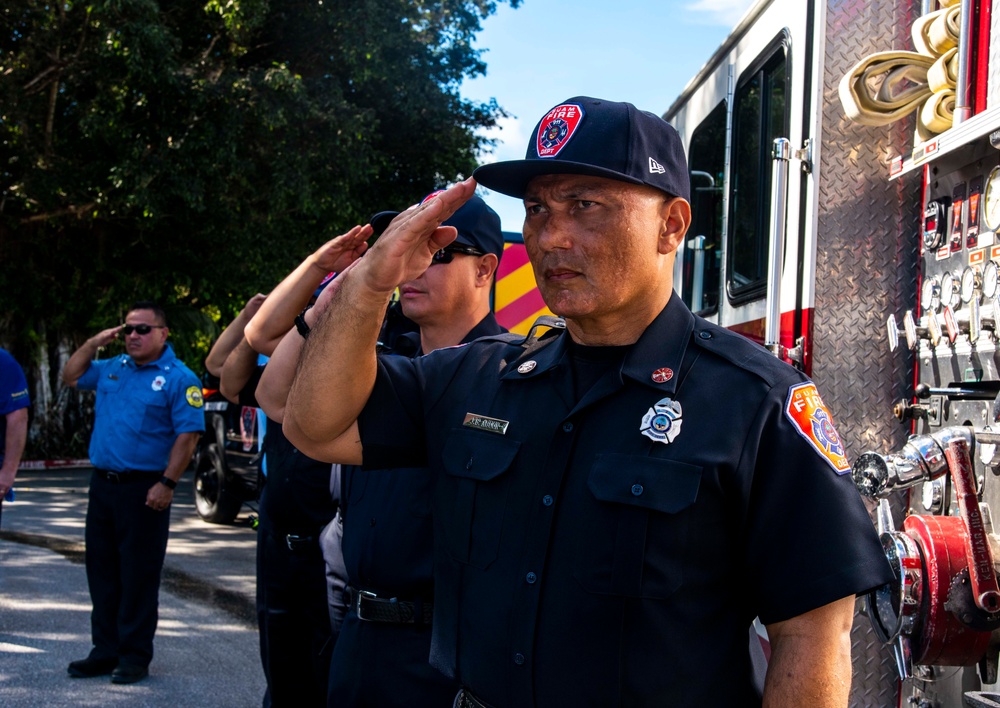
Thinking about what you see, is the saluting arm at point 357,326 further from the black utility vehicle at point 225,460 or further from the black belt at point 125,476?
the black utility vehicle at point 225,460

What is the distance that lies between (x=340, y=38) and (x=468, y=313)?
12078mm

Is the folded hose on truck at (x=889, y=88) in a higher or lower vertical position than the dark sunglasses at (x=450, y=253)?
higher

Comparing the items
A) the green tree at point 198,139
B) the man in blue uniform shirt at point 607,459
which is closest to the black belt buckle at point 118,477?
the man in blue uniform shirt at point 607,459

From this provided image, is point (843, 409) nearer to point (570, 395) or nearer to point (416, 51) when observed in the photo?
point (570, 395)

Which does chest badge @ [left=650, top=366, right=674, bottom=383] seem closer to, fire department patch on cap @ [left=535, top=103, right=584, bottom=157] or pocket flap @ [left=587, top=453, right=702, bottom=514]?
pocket flap @ [left=587, top=453, right=702, bottom=514]

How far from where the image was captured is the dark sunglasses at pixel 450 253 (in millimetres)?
3059

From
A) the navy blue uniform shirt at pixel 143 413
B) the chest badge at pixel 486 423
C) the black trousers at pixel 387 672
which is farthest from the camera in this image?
the navy blue uniform shirt at pixel 143 413

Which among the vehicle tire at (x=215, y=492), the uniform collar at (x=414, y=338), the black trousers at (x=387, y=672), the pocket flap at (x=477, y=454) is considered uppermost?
the uniform collar at (x=414, y=338)

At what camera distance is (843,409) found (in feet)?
11.0

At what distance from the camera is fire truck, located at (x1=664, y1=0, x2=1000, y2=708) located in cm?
275

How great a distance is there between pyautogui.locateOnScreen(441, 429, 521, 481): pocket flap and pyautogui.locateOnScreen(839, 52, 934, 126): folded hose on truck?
6.73 feet

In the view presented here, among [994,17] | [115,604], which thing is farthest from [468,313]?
[115,604]

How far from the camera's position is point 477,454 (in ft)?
6.21

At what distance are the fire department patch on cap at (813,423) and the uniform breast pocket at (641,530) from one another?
7.4 inches
